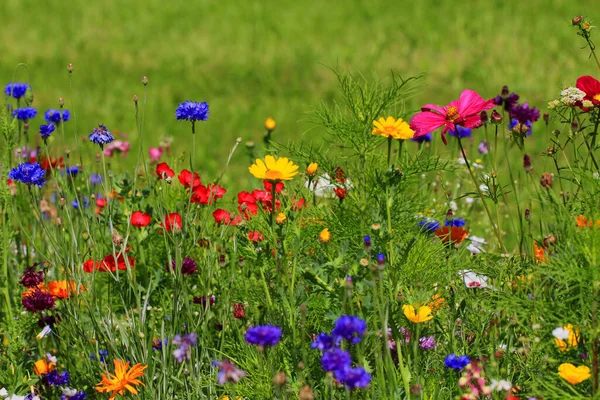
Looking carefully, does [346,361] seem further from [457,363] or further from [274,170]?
[274,170]

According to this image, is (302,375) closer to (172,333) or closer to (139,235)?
(172,333)

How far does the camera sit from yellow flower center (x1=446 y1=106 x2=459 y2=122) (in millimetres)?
2119

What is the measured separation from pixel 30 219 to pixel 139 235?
28.8 inches

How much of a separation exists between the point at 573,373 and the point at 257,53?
604cm

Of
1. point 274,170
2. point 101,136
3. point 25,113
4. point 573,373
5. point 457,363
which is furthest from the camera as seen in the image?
point 25,113

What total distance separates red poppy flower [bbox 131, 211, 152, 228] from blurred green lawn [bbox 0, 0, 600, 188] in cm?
276

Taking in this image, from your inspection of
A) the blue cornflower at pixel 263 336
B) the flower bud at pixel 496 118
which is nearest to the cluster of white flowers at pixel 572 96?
the flower bud at pixel 496 118

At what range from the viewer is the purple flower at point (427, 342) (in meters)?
2.09

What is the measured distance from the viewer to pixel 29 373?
7.94ft

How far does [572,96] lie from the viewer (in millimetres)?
2004

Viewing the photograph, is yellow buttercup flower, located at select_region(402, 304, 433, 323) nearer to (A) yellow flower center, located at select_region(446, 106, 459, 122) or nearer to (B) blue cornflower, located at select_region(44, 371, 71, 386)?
(A) yellow flower center, located at select_region(446, 106, 459, 122)

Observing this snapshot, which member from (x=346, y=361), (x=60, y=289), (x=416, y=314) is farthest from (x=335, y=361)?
(x=60, y=289)

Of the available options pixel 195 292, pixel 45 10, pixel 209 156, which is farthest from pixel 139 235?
pixel 45 10

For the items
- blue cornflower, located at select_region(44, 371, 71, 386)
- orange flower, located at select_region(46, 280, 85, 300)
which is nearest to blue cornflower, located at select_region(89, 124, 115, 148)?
orange flower, located at select_region(46, 280, 85, 300)
